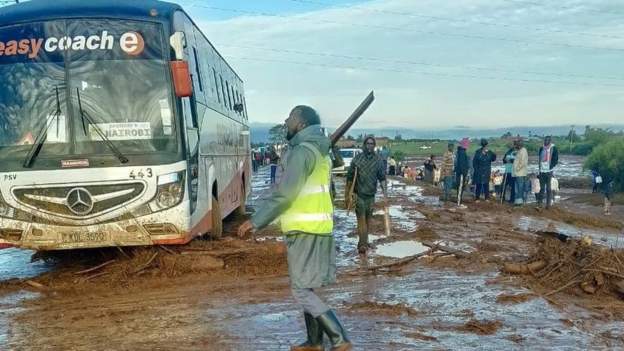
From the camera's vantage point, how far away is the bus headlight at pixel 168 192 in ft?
27.0

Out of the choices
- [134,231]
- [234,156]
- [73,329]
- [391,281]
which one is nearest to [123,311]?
[73,329]

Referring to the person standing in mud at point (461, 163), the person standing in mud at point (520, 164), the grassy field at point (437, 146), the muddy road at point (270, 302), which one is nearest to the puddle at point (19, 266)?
the muddy road at point (270, 302)

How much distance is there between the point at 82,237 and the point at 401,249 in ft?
17.8

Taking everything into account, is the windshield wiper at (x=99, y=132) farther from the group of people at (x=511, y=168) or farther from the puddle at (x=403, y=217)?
the group of people at (x=511, y=168)

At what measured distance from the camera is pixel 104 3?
8.69m

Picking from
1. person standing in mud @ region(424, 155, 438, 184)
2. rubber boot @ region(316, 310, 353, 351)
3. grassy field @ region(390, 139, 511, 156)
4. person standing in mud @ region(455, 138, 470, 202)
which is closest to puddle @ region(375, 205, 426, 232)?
person standing in mud @ region(455, 138, 470, 202)

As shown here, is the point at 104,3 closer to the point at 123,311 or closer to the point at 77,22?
the point at 77,22

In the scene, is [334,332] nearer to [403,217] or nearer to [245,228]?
[245,228]

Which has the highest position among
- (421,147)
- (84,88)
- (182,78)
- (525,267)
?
(182,78)

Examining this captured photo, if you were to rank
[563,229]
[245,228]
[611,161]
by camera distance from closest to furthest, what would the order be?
[245,228], [563,229], [611,161]

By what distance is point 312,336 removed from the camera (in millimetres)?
5527

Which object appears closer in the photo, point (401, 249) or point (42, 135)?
point (42, 135)

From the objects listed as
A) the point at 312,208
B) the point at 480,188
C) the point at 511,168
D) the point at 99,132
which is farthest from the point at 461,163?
the point at 312,208

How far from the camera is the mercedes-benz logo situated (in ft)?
26.5
